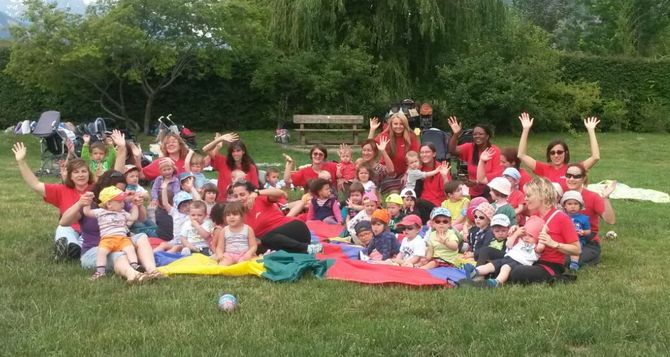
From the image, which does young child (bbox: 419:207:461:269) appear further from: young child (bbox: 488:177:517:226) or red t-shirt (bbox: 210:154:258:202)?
red t-shirt (bbox: 210:154:258:202)

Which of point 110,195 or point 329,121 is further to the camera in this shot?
point 329,121

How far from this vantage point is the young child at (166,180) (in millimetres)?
7691

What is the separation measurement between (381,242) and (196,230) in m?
1.90

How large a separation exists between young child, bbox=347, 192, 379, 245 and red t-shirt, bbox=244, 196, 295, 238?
2.77 ft

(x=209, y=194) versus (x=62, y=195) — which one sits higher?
(x=62, y=195)

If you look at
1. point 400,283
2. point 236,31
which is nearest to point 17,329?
point 400,283

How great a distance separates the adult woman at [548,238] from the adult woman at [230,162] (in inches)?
147

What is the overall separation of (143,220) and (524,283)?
4106 millimetres

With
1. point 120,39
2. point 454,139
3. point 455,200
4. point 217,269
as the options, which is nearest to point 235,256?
point 217,269

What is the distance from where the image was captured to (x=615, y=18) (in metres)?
37.8

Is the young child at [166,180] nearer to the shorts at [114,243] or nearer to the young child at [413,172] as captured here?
the shorts at [114,243]

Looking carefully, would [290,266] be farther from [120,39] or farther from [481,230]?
[120,39]

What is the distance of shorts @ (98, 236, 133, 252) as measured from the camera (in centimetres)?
588

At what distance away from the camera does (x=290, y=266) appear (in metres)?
5.82
